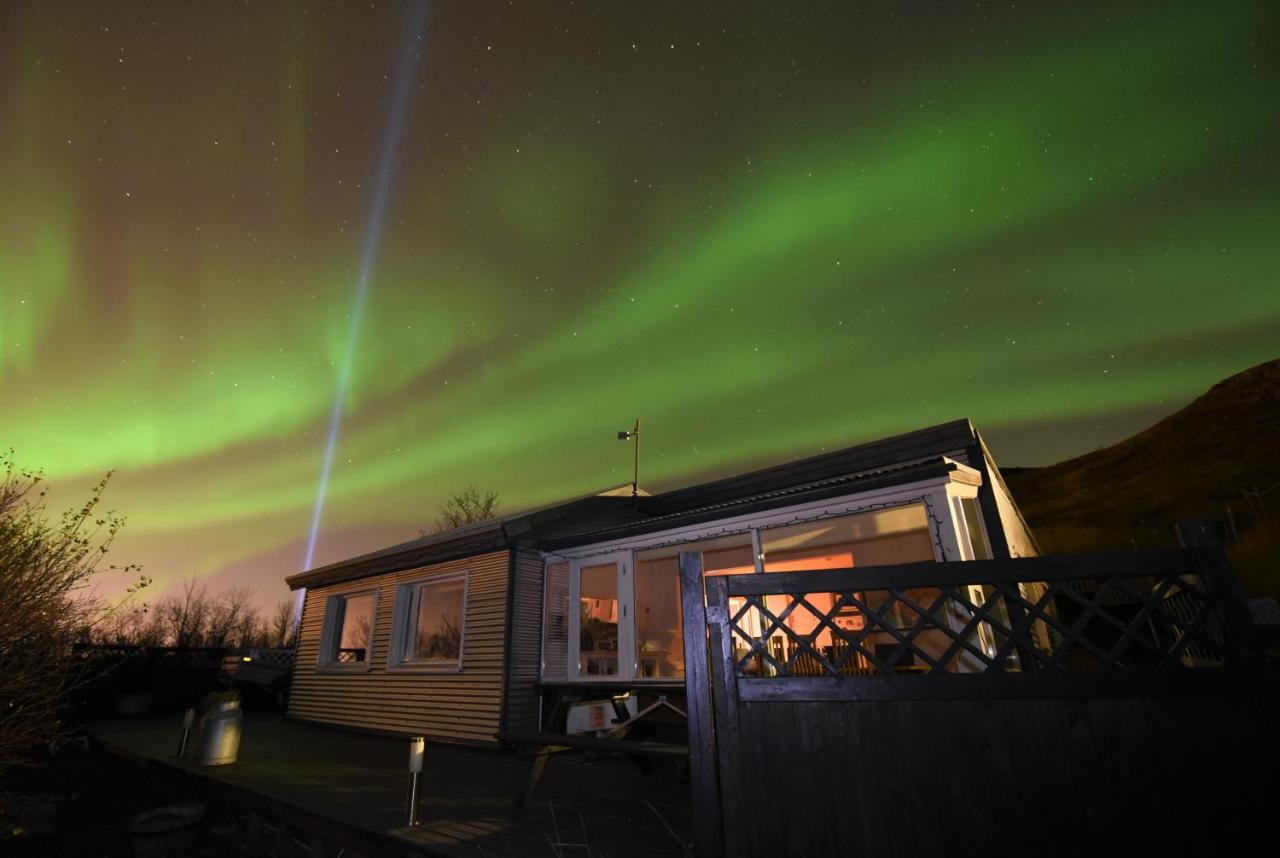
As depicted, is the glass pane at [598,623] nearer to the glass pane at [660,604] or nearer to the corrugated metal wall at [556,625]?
the corrugated metal wall at [556,625]

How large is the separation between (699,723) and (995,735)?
1.66m

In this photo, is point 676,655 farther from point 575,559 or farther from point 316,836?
point 316,836

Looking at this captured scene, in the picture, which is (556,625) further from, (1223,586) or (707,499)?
(1223,586)

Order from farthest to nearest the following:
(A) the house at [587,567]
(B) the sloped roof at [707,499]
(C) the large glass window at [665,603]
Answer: (C) the large glass window at [665,603] < (B) the sloped roof at [707,499] < (A) the house at [587,567]

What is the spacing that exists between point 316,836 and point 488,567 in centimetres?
556

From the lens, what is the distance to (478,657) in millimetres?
10445

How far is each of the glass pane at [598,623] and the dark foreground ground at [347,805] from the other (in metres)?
3.19

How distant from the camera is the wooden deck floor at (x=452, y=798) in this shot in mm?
4680

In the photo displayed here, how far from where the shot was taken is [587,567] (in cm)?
1086

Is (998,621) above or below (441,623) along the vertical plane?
below

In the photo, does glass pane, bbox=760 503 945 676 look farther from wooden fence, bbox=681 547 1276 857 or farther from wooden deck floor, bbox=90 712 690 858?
wooden deck floor, bbox=90 712 690 858

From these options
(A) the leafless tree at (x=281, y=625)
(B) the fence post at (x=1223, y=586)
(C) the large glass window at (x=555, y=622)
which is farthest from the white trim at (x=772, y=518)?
(A) the leafless tree at (x=281, y=625)

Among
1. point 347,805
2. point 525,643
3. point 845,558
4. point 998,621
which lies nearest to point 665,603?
point 845,558

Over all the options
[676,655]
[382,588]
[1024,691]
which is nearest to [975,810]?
[1024,691]
